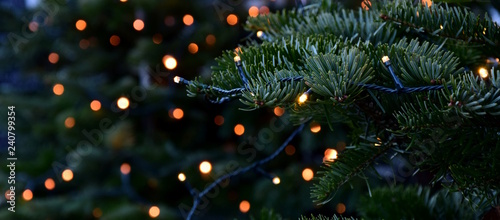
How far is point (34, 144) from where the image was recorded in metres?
1.71

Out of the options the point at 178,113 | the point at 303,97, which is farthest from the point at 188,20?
the point at 303,97

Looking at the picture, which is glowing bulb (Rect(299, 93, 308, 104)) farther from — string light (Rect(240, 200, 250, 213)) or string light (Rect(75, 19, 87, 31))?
string light (Rect(75, 19, 87, 31))

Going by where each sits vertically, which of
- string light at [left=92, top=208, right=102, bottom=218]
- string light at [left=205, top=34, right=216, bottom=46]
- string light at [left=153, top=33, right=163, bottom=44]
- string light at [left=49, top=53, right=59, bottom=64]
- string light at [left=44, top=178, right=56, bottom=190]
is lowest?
string light at [left=92, top=208, right=102, bottom=218]

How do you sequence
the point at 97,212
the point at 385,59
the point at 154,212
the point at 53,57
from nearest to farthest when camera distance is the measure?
the point at 385,59
the point at 154,212
the point at 97,212
the point at 53,57

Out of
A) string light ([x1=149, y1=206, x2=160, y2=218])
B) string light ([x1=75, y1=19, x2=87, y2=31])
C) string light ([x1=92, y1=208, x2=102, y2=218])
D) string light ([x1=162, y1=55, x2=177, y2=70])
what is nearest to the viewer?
string light ([x1=162, y1=55, x2=177, y2=70])

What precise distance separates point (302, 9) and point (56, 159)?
47.1 inches

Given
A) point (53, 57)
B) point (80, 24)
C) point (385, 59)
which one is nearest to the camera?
point (385, 59)

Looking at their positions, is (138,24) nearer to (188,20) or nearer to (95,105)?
(188,20)

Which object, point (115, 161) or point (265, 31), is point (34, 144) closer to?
point (115, 161)

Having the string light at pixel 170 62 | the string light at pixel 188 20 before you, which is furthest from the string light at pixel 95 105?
the string light at pixel 188 20

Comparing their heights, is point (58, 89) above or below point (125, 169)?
above

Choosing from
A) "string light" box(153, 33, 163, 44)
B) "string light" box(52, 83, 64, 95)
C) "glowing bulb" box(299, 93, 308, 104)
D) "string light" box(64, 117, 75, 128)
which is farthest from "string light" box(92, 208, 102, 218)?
"glowing bulb" box(299, 93, 308, 104)

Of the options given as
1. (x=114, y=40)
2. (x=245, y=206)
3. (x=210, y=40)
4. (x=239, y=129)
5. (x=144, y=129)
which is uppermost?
(x=114, y=40)

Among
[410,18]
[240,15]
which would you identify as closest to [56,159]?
[240,15]
